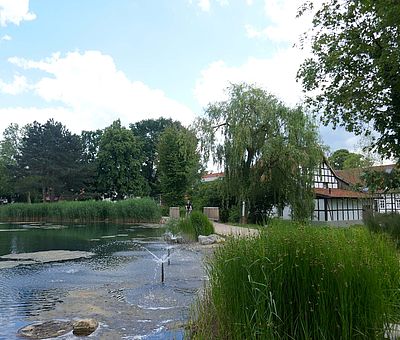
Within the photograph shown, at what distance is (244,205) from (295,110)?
619cm

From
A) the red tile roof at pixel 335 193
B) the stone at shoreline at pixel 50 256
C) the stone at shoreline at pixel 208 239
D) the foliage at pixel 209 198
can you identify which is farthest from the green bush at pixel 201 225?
the red tile roof at pixel 335 193

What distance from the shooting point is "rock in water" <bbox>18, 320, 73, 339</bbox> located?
557 centimetres

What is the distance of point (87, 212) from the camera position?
32.2 metres

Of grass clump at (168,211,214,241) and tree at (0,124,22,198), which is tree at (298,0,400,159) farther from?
tree at (0,124,22,198)

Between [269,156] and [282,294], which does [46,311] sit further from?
[269,156]

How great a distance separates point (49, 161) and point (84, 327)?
1637 inches

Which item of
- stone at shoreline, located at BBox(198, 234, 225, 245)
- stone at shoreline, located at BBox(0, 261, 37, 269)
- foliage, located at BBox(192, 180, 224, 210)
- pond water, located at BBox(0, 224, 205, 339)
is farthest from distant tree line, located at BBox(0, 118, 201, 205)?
pond water, located at BBox(0, 224, 205, 339)

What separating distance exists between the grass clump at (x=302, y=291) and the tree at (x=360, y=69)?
221 inches

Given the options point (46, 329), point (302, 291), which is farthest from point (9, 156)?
point (302, 291)

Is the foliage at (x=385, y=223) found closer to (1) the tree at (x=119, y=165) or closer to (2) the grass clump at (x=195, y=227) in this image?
(2) the grass clump at (x=195, y=227)

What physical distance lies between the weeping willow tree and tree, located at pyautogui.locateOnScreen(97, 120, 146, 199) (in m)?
28.6

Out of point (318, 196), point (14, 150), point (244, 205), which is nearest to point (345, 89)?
point (244, 205)

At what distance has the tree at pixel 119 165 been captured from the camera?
166 feet

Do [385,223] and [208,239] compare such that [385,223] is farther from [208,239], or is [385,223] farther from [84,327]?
[84,327]
